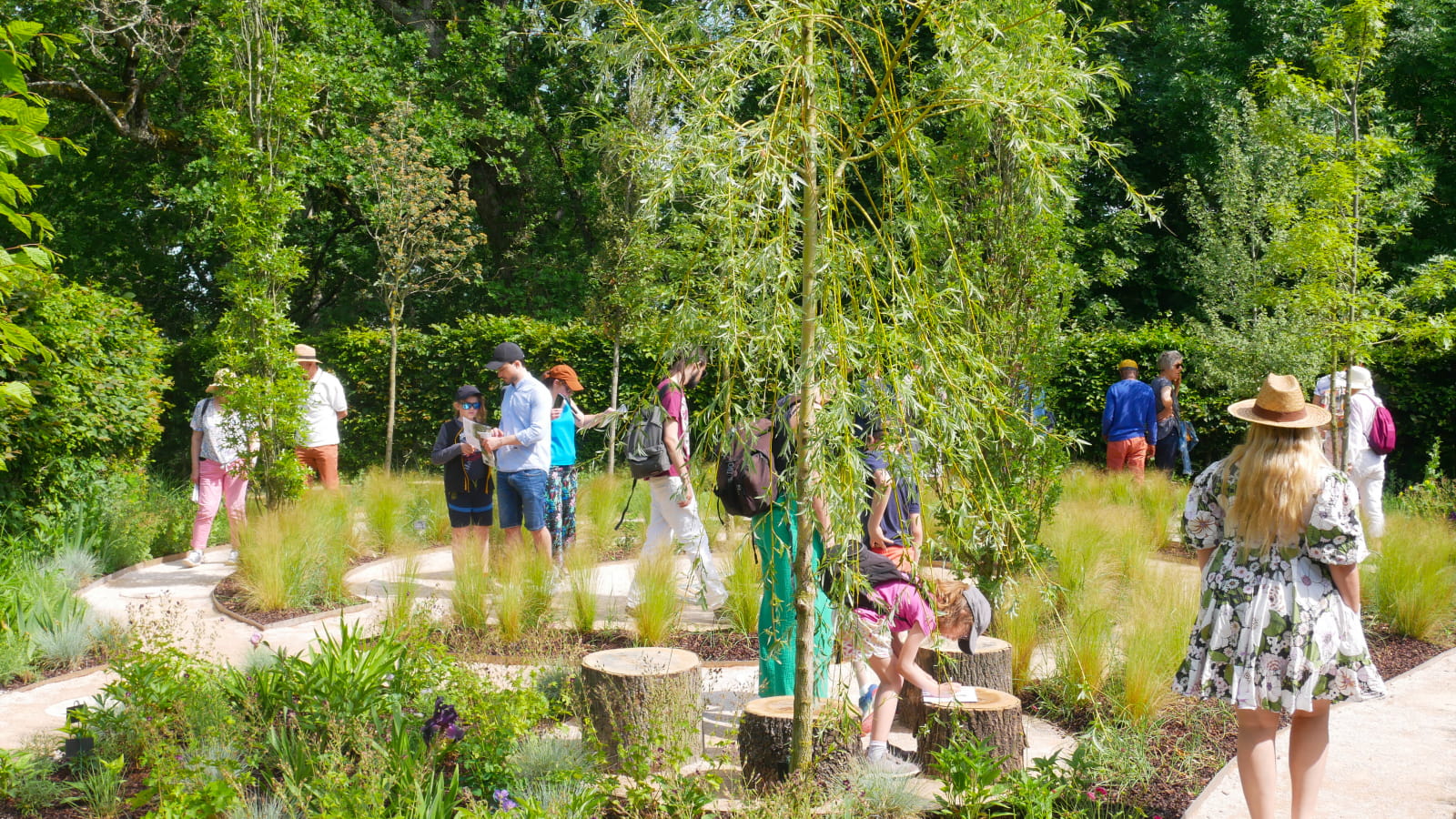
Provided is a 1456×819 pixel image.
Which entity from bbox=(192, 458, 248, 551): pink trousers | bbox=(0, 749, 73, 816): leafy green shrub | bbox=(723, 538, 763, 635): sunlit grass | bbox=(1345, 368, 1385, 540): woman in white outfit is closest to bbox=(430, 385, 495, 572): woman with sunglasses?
bbox=(723, 538, 763, 635): sunlit grass

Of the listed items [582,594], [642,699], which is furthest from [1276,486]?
[582,594]

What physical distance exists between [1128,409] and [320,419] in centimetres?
881

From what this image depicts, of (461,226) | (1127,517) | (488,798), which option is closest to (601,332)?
(461,226)

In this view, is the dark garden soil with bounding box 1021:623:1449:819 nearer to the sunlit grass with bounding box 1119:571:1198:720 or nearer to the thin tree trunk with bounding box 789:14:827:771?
the sunlit grass with bounding box 1119:571:1198:720

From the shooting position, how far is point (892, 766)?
162 inches

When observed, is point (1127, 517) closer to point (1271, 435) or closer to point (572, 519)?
point (572, 519)

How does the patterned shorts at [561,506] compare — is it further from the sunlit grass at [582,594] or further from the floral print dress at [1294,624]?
the floral print dress at [1294,624]

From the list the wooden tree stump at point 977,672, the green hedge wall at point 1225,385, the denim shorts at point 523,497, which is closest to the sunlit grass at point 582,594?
the denim shorts at point 523,497

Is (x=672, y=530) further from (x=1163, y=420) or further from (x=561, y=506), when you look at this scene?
(x=1163, y=420)

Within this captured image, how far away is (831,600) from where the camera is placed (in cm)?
336

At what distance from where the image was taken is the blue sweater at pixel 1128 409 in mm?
11953

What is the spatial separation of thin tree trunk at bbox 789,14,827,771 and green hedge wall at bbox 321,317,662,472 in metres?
12.7

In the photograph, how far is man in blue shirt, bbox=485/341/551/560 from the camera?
7.27 m

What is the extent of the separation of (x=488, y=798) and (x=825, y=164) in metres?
2.59
